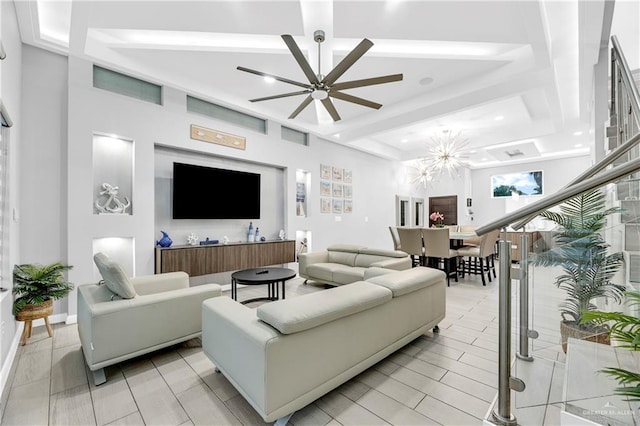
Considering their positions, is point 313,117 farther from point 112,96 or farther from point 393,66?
point 112,96

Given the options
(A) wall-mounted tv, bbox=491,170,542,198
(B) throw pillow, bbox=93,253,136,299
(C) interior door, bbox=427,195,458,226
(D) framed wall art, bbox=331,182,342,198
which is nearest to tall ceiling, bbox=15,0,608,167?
(D) framed wall art, bbox=331,182,342,198

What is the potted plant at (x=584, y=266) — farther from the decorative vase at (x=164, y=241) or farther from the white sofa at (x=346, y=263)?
the decorative vase at (x=164, y=241)

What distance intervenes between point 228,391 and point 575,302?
2.25 m

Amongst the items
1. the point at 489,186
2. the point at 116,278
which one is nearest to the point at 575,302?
the point at 116,278

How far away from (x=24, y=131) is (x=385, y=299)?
424cm

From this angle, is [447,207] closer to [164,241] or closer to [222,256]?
[222,256]

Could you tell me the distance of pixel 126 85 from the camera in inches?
152

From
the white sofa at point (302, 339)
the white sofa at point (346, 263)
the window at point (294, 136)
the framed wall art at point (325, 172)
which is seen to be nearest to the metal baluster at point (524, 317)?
the white sofa at point (302, 339)

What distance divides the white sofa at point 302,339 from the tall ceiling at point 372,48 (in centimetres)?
275

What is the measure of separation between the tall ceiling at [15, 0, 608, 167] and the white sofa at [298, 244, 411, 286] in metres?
2.52

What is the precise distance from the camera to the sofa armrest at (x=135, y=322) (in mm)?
1976

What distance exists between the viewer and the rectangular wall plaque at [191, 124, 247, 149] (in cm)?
445

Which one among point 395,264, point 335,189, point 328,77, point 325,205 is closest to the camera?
point 328,77

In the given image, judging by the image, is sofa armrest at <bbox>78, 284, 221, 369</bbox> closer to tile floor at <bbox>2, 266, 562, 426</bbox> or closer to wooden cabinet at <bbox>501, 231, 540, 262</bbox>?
tile floor at <bbox>2, 266, 562, 426</bbox>
